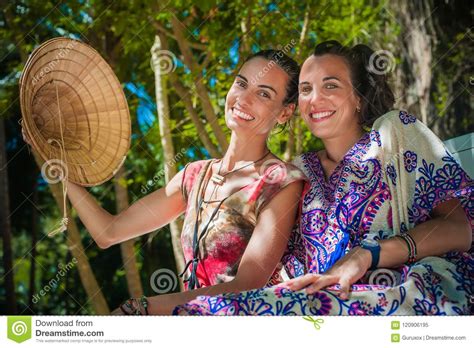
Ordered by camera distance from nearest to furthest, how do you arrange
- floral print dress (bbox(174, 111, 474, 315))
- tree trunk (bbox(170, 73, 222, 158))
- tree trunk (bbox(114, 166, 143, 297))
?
floral print dress (bbox(174, 111, 474, 315)) < tree trunk (bbox(170, 73, 222, 158)) < tree trunk (bbox(114, 166, 143, 297))

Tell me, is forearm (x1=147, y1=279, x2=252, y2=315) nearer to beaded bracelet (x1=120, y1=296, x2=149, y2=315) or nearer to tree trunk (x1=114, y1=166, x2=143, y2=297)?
beaded bracelet (x1=120, y1=296, x2=149, y2=315)

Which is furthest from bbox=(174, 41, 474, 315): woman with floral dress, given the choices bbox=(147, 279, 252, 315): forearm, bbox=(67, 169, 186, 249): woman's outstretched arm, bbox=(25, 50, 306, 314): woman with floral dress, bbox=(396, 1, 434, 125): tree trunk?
bbox=(396, 1, 434, 125): tree trunk

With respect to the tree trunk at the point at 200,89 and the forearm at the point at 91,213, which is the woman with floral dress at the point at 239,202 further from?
the tree trunk at the point at 200,89

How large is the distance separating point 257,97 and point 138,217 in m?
0.69

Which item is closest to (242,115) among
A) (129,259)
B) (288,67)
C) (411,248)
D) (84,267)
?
(288,67)

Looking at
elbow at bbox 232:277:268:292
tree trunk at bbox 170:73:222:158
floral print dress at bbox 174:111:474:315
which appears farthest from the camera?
tree trunk at bbox 170:73:222:158

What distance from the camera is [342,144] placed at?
9.45ft

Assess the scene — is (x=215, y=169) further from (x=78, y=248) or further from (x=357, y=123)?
(x=78, y=248)

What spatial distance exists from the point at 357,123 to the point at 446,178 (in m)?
0.43

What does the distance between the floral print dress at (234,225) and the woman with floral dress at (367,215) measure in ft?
0.37

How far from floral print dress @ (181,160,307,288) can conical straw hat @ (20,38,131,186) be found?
491mm

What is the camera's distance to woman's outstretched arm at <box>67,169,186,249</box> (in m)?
3.07

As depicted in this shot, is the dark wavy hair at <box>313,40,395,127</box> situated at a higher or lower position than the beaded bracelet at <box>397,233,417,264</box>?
higher
